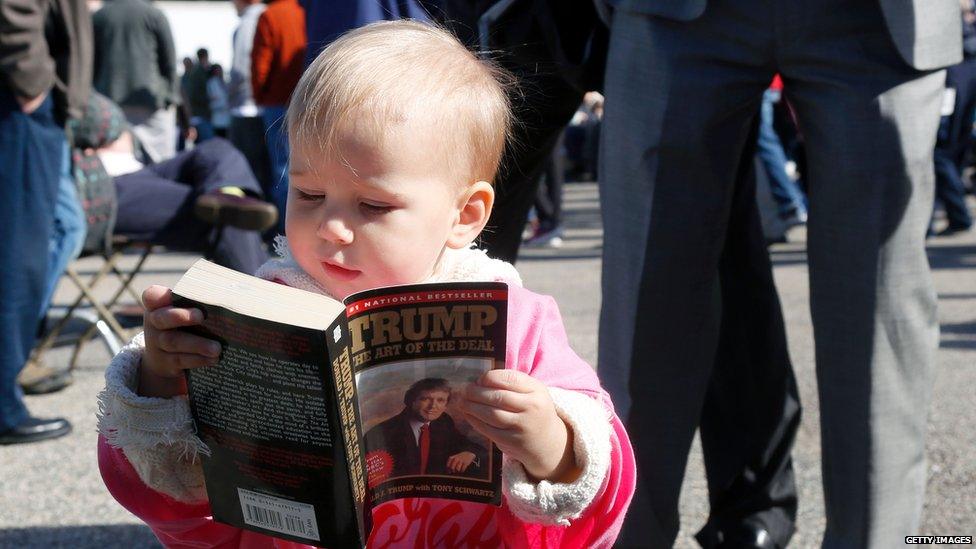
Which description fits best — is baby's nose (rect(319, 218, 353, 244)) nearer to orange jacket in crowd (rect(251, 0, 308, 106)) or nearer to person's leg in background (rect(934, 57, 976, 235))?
orange jacket in crowd (rect(251, 0, 308, 106))

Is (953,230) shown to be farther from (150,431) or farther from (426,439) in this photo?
(150,431)

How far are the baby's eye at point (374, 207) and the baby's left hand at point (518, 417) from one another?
0.26 metres

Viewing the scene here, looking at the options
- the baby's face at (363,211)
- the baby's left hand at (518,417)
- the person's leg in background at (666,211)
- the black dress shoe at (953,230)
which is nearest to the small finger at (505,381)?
the baby's left hand at (518,417)

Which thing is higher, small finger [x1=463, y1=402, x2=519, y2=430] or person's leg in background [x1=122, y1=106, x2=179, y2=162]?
small finger [x1=463, y1=402, x2=519, y2=430]

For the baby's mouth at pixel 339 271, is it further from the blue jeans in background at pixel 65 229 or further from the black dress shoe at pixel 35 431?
the blue jeans in background at pixel 65 229

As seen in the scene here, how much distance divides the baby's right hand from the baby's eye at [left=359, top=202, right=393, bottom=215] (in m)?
0.27

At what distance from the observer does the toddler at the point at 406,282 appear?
1328 mm

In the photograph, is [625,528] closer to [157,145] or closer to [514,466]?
[514,466]

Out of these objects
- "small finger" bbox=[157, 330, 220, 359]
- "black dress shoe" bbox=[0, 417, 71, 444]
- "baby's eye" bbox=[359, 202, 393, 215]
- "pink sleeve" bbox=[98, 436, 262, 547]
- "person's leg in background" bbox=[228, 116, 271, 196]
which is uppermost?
"baby's eye" bbox=[359, 202, 393, 215]

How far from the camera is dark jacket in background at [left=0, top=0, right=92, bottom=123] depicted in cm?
349

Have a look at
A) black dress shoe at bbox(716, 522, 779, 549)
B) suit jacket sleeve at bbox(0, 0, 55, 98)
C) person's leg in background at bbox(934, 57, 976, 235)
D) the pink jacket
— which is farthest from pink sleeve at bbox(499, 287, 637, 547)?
person's leg in background at bbox(934, 57, 976, 235)

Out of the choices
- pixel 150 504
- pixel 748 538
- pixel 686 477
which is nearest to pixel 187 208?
pixel 686 477

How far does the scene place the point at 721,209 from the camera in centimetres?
218

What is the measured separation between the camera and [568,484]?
1.38m
